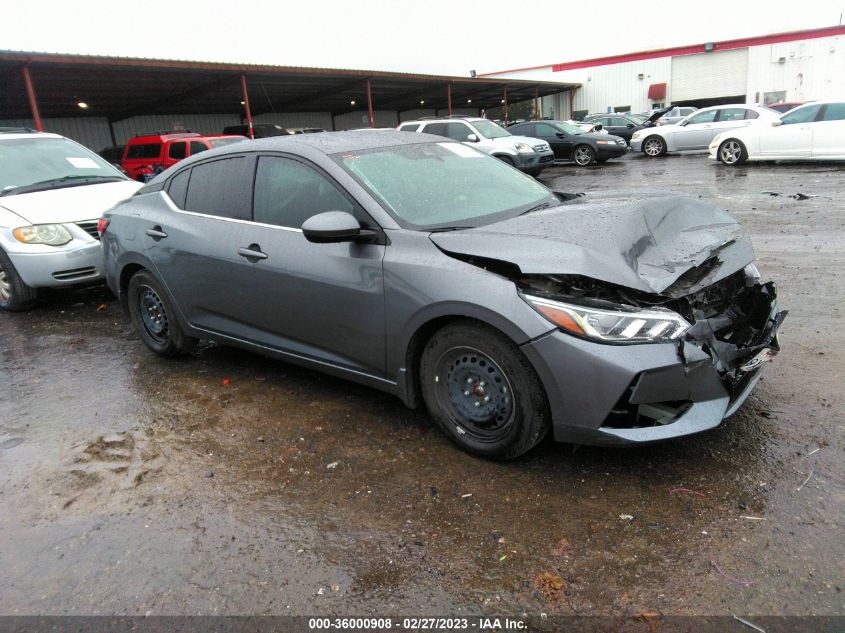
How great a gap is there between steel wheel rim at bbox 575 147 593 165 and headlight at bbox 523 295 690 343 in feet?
59.6

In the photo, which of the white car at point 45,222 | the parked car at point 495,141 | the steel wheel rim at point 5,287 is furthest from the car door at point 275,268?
the parked car at point 495,141

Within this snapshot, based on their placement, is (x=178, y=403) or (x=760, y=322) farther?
(x=178, y=403)

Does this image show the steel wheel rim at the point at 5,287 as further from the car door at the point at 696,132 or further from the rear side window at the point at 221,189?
the car door at the point at 696,132

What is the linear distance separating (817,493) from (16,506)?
3.77 m

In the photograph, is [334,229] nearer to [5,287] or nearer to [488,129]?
[5,287]

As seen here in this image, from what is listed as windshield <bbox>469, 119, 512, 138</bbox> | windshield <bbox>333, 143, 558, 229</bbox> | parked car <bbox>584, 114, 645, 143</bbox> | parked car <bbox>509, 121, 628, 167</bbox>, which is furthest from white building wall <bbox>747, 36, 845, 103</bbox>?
windshield <bbox>333, 143, 558, 229</bbox>

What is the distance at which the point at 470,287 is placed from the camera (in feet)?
9.57

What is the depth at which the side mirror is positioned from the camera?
3.20 metres

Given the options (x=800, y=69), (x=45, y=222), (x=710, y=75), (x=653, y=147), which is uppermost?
(x=710, y=75)

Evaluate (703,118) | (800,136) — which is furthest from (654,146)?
→ (800,136)

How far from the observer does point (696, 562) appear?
7.79ft

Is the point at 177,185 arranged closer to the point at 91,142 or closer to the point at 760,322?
the point at 760,322

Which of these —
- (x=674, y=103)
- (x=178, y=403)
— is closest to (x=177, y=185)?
(x=178, y=403)

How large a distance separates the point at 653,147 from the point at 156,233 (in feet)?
63.0
